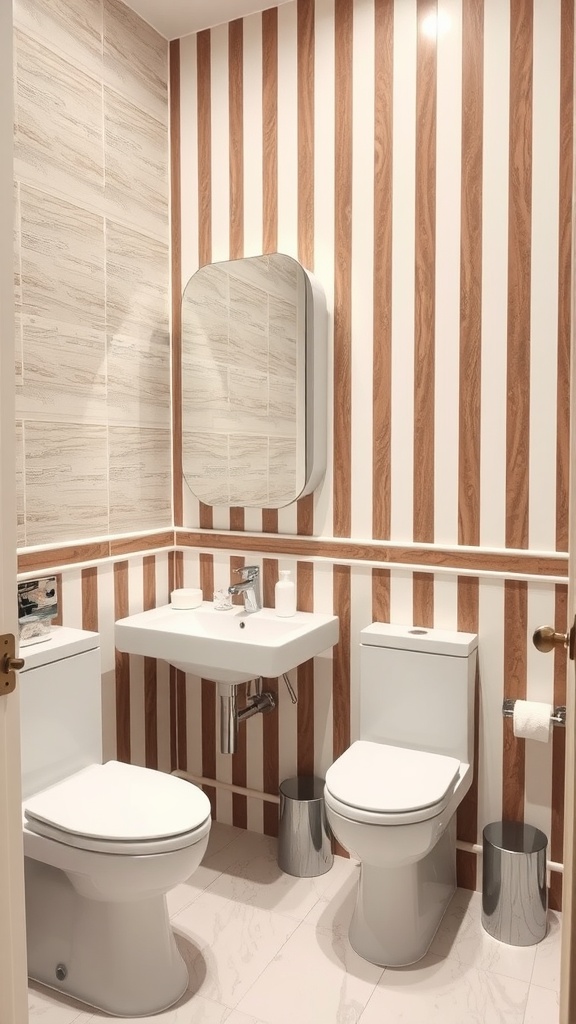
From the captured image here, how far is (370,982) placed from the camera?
1866 mm

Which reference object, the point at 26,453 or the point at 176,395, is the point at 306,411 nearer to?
the point at 176,395

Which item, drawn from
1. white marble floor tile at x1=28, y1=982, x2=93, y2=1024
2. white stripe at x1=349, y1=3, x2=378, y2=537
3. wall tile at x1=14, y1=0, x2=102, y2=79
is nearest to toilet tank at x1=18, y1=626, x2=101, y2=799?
white marble floor tile at x1=28, y1=982, x2=93, y2=1024

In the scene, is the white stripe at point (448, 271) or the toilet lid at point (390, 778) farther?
the white stripe at point (448, 271)

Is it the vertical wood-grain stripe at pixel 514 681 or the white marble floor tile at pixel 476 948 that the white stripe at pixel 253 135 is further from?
the white marble floor tile at pixel 476 948

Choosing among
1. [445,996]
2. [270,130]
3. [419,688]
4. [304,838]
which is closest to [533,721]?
[419,688]

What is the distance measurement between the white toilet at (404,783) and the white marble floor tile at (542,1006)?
0.29 m

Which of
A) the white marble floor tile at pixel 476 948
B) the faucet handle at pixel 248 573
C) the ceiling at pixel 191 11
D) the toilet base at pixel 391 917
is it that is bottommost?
the white marble floor tile at pixel 476 948

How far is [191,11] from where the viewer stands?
2494 mm

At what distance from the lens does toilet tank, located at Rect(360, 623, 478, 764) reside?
217cm

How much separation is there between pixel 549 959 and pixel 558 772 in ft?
1.56

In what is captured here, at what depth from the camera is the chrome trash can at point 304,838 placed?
2.36 meters

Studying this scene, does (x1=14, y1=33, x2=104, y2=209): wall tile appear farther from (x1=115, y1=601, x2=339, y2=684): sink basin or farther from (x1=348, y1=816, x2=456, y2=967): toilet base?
(x1=348, y1=816, x2=456, y2=967): toilet base

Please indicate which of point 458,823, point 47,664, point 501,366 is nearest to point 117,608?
point 47,664

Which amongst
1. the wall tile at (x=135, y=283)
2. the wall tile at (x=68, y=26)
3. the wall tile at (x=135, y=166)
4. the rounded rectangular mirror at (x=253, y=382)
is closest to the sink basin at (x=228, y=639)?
the rounded rectangular mirror at (x=253, y=382)
